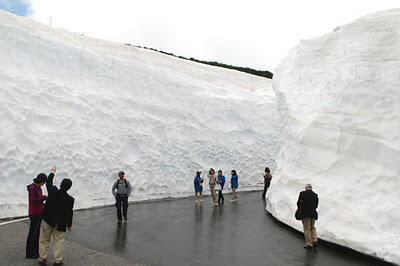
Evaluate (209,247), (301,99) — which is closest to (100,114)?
(301,99)

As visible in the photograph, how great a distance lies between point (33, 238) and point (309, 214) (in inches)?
202

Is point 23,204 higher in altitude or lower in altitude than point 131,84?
lower

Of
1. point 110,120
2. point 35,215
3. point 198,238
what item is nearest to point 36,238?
point 35,215

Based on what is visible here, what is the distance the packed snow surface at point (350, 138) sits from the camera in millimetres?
7141

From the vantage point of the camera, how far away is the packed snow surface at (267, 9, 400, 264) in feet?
23.4

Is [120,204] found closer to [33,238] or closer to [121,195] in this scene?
[121,195]

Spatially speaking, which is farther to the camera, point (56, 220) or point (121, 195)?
point (121, 195)

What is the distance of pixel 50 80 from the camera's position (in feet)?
44.0

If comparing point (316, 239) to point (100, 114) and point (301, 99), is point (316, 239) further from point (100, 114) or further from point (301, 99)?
point (100, 114)

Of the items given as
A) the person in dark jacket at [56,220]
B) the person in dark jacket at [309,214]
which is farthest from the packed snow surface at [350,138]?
the person in dark jacket at [56,220]

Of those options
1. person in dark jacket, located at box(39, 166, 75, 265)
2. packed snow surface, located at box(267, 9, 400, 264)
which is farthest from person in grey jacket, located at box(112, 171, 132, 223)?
packed snow surface, located at box(267, 9, 400, 264)

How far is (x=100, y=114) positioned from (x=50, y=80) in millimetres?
2218

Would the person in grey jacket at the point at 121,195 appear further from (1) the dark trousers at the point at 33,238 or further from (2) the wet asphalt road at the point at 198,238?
(1) the dark trousers at the point at 33,238

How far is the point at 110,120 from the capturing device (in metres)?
14.1
